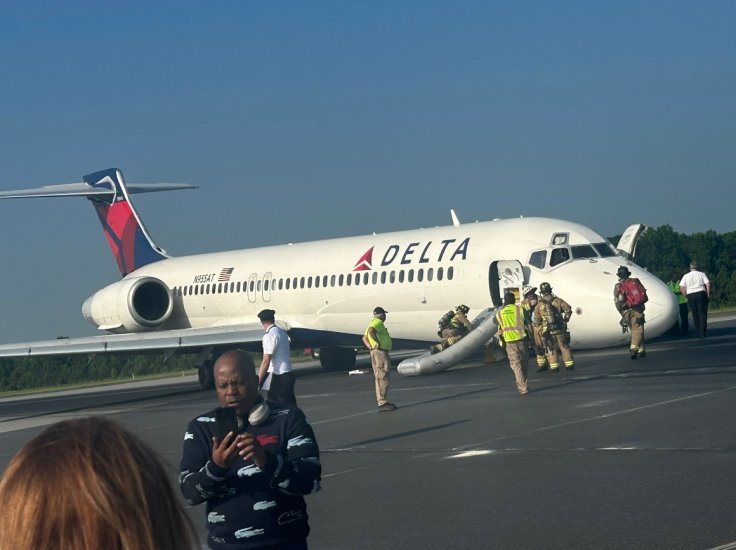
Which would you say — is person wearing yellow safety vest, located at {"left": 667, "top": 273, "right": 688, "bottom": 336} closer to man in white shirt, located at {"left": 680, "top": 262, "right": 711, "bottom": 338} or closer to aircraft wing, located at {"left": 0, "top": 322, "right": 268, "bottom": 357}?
man in white shirt, located at {"left": 680, "top": 262, "right": 711, "bottom": 338}

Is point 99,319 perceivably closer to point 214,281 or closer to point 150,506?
point 214,281

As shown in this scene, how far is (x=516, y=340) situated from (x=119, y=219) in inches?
916

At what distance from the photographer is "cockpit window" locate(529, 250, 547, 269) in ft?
81.7

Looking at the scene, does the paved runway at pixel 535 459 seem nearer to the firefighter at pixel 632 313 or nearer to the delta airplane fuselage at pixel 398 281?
the firefighter at pixel 632 313

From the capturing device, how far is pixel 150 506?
2.17 meters

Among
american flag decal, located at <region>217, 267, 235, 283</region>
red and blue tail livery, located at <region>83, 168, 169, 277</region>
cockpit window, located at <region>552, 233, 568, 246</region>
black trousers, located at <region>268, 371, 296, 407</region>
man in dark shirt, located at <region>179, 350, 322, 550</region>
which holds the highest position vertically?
red and blue tail livery, located at <region>83, 168, 169, 277</region>

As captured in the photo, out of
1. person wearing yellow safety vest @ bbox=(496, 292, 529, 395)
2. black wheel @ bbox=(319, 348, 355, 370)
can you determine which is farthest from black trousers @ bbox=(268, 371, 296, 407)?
Result: black wheel @ bbox=(319, 348, 355, 370)

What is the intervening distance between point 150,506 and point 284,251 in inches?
1193

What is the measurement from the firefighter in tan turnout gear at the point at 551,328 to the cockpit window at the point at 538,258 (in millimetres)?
3660

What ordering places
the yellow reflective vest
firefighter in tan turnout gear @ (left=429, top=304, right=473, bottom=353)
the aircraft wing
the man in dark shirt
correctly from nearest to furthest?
1. the man in dark shirt
2. the yellow reflective vest
3. firefighter in tan turnout gear @ (left=429, top=304, right=473, bottom=353)
4. the aircraft wing

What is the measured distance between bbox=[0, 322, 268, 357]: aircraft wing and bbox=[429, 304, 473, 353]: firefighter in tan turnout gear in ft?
16.2

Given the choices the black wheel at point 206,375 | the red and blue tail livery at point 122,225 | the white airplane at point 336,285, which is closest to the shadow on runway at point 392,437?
the white airplane at point 336,285

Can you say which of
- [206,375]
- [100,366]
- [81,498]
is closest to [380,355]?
[206,375]

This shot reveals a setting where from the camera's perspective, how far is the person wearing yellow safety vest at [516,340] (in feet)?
56.5
